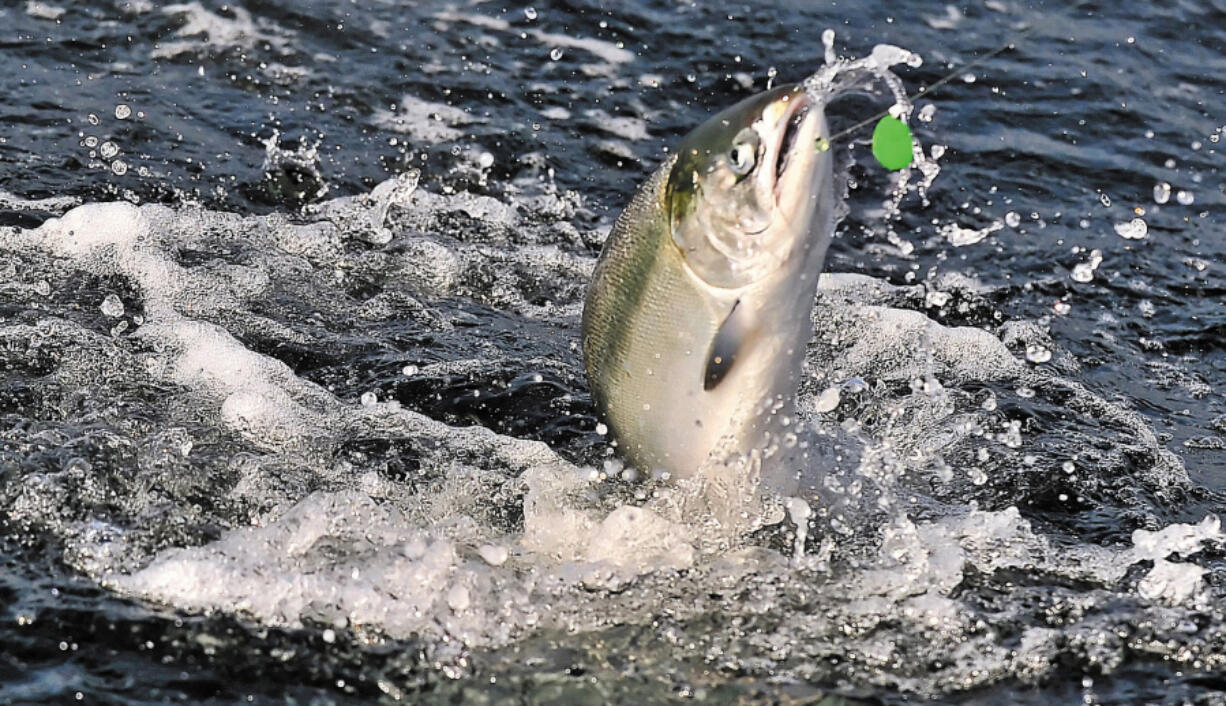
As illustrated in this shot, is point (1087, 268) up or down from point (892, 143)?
down

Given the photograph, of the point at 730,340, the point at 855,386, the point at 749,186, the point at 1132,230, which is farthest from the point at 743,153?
the point at 1132,230

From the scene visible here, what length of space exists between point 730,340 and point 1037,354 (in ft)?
8.45

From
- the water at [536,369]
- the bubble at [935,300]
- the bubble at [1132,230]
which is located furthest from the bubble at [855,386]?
the bubble at [1132,230]

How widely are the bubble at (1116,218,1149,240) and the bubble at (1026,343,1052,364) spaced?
131cm

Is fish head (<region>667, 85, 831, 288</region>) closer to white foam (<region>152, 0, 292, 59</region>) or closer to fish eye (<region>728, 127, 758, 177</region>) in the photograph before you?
fish eye (<region>728, 127, 758, 177</region>)

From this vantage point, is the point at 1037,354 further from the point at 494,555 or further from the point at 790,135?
the point at 494,555

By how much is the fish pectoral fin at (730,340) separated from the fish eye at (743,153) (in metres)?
0.35

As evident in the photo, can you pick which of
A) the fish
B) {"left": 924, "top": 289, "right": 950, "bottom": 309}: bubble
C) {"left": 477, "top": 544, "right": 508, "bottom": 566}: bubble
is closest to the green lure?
the fish

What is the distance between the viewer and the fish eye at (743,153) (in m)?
3.61

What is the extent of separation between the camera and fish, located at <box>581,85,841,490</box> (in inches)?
143

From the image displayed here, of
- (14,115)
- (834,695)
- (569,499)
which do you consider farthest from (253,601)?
(14,115)

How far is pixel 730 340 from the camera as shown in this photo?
381cm

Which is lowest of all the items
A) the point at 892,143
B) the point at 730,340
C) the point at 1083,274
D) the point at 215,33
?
the point at 215,33

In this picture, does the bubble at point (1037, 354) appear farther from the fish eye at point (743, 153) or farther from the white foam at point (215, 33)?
the white foam at point (215, 33)
